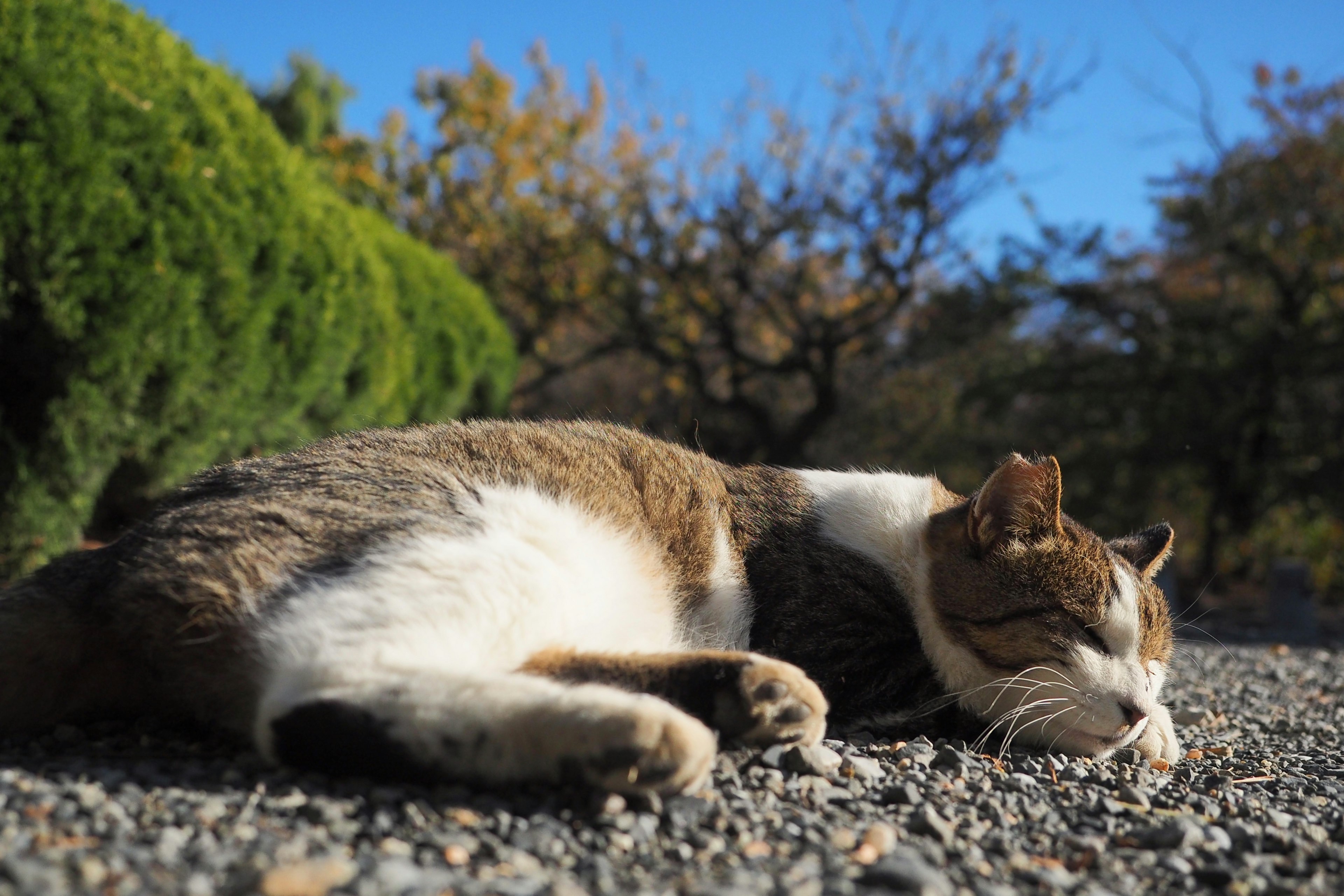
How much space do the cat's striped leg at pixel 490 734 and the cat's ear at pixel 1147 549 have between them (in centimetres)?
204

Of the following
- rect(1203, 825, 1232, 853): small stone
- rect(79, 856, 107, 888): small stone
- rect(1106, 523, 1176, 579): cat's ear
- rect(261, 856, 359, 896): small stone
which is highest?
rect(1106, 523, 1176, 579): cat's ear

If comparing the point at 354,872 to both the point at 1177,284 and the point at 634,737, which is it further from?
the point at 1177,284

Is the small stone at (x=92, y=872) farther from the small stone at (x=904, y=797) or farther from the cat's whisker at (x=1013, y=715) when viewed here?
the cat's whisker at (x=1013, y=715)

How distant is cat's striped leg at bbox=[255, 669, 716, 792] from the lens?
70.5 inches

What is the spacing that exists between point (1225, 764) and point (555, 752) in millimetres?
2255

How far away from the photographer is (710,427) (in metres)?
12.7

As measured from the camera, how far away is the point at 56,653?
231cm

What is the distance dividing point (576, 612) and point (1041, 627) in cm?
140

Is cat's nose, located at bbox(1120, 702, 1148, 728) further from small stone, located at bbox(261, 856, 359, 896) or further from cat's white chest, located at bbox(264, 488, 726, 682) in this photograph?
small stone, located at bbox(261, 856, 359, 896)

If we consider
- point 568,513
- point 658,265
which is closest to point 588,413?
point 568,513

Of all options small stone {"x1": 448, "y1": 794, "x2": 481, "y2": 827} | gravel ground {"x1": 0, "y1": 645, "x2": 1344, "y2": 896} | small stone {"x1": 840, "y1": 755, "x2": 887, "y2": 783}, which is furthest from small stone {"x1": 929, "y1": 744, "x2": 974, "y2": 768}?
small stone {"x1": 448, "y1": 794, "x2": 481, "y2": 827}

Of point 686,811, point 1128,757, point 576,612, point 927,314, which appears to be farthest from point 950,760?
point 927,314

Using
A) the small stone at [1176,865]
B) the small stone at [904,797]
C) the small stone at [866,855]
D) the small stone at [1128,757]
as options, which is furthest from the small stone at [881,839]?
the small stone at [1128,757]

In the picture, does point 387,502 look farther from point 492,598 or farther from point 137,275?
point 137,275
